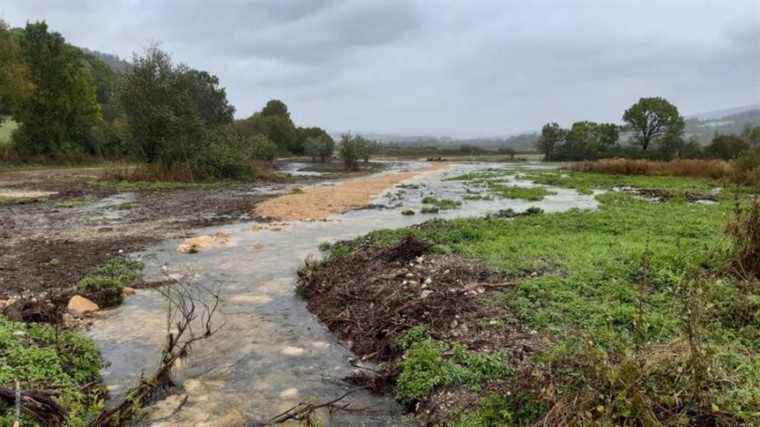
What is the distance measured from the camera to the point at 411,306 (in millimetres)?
6594

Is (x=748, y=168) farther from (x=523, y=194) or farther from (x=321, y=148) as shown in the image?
(x=321, y=148)

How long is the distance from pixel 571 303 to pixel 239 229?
1040cm

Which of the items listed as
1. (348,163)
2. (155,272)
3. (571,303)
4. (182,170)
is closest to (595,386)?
(571,303)

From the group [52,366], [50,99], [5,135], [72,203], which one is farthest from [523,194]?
[5,135]

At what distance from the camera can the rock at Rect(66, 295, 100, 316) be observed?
23.5ft

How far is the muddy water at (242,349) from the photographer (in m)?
4.78

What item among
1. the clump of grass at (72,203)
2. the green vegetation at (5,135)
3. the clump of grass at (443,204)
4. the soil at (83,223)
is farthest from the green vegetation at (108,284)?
the green vegetation at (5,135)

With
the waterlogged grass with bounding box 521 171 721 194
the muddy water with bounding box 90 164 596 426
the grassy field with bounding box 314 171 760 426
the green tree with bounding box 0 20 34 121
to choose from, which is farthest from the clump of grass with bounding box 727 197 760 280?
the green tree with bounding box 0 20 34 121

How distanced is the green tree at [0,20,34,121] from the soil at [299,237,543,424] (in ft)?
112

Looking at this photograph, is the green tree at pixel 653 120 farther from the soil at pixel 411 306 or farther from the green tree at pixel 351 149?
the soil at pixel 411 306

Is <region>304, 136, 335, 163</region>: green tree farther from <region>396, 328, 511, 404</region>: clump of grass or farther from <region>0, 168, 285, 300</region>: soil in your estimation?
<region>396, 328, 511, 404</region>: clump of grass

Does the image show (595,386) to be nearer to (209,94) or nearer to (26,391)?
(26,391)

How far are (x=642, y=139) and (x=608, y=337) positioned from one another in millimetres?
71404

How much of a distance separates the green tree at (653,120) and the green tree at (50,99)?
212 ft
